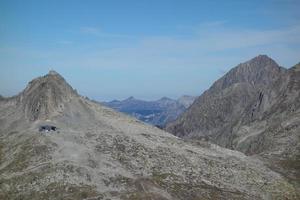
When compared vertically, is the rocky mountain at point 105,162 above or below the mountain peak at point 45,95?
below

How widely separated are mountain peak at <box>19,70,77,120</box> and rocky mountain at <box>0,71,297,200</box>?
0.34 metres

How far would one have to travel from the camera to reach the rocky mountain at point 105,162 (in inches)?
3447

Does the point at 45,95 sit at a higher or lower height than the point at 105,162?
higher

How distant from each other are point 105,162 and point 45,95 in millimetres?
40684

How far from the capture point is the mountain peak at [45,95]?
413 feet

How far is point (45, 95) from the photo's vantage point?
426 feet

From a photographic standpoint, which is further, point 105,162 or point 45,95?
point 45,95

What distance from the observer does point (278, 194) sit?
3755 inches

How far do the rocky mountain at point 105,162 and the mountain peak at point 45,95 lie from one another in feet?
1.11

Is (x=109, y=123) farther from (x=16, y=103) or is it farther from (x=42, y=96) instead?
(x=16, y=103)

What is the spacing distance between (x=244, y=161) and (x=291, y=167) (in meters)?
15.7

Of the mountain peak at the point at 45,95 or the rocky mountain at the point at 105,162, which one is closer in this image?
the rocky mountain at the point at 105,162

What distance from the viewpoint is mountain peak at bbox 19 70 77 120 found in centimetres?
12581

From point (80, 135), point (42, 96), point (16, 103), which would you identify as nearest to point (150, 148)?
point (80, 135)
